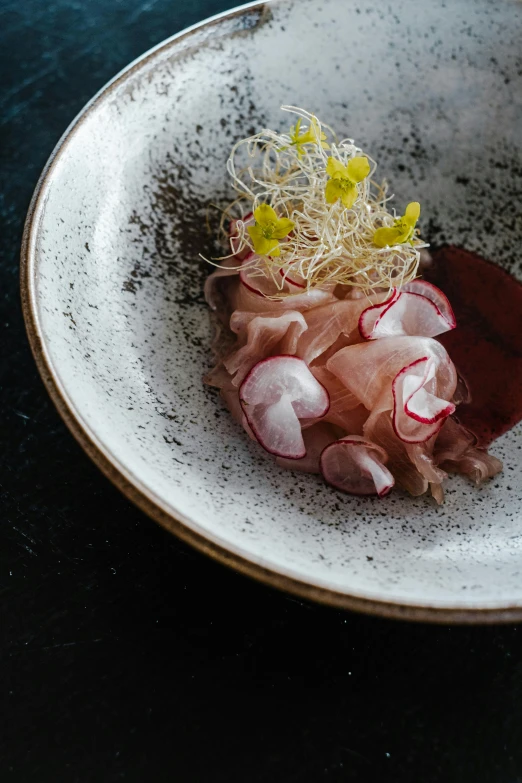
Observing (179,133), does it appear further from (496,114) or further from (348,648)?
(348,648)

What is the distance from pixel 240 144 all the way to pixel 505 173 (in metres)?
0.80

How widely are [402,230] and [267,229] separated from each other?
0.33 metres

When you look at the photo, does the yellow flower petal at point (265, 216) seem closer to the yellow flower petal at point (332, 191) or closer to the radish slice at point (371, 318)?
the yellow flower petal at point (332, 191)

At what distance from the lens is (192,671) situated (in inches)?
57.6

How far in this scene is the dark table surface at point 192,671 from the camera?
1.39 meters

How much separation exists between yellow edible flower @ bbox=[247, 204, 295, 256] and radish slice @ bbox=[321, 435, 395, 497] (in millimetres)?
498

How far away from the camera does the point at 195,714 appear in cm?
142

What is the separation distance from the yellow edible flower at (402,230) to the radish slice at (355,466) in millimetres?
496

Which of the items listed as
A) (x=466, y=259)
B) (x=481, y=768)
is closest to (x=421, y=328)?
(x=466, y=259)

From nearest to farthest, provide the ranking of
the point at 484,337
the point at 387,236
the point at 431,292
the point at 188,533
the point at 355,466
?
the point at 188,533 < the point at 355,466 < the point at 387,236 < the point at 431,292 < the point at 484,337

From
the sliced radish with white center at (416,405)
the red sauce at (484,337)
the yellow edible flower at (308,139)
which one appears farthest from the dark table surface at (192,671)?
the yellow edible flower at (308,139)

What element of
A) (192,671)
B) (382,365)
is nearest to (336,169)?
(382,365)

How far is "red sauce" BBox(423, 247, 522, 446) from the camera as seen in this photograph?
190 cm

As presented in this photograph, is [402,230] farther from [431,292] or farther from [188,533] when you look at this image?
[188,533]
